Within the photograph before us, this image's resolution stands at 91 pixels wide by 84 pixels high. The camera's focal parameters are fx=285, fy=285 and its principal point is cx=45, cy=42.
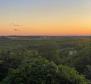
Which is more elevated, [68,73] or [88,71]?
[68,73]

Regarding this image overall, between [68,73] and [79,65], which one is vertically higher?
[68,73]

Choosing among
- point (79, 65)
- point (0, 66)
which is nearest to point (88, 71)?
point (79, 65)

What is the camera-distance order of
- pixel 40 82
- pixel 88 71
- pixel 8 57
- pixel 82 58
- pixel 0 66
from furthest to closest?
pixel 82 58 < pixel 8 57 < pixel 0 66 < pixel 88 71 < pixel 40 82

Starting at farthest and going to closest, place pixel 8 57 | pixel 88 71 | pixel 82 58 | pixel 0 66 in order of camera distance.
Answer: pixel 82 58 < pixel 8 57 < pixel 0 66 < pixel 88 71

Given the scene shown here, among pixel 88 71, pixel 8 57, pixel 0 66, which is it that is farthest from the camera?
pixel 8 57

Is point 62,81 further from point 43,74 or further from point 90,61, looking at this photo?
point 90,61

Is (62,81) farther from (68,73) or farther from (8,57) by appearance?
(8,57)

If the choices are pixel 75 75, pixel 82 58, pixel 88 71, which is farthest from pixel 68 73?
pixel 82 58

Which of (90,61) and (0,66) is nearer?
(0,66)

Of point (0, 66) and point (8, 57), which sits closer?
point (0, 66)
